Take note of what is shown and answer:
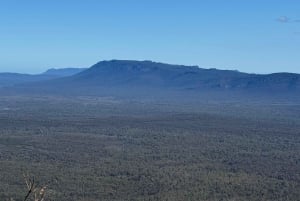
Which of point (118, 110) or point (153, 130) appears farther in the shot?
point (118, 110)

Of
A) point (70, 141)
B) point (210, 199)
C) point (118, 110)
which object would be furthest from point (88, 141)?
point (118, 110)

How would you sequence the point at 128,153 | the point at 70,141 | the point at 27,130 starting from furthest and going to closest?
the point at 27,130, the point at 70,141, the point at 128,153

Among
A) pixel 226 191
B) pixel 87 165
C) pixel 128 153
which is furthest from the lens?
pixel 128 153

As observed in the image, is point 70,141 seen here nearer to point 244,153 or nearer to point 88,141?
point 88,141

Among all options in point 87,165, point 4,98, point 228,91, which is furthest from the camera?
point 228,91

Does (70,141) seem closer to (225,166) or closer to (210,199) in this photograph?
(225,166)

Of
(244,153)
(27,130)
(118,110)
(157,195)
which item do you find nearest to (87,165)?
(157,195)
